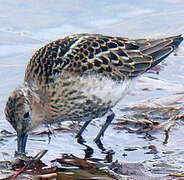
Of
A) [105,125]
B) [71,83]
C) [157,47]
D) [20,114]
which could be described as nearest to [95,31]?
[157,47]

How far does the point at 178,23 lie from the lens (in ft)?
35.7

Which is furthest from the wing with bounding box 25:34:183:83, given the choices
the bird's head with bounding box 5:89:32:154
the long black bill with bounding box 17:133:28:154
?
the long black bill with bounding box 17:133:28:154

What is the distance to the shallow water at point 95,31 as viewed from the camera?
226 inches

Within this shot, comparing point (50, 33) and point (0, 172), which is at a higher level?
point (50, 33)

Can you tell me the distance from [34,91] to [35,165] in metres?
1.02

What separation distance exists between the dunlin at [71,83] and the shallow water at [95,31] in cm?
33

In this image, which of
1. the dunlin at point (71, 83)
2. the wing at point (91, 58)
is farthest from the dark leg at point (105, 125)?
the wing at point (91, 58)

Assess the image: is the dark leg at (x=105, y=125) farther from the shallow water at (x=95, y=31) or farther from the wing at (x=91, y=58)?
the wing at (x=91, y=58)

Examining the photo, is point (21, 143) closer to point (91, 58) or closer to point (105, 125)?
point (105, 125)

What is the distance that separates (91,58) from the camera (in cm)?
590

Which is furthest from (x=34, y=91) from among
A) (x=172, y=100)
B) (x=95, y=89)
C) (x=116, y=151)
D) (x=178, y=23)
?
(x=178, y=23)

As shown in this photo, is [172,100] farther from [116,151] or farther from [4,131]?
[4,131]

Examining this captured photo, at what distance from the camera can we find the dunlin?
570cm

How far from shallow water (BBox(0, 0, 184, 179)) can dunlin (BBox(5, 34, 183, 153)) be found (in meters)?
0.33
